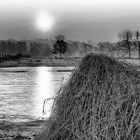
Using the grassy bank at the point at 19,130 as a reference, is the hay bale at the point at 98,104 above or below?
above

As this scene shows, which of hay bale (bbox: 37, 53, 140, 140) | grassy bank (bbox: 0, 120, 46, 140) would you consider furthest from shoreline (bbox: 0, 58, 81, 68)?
hay bale (bbox: 37, 53, 140, 140)

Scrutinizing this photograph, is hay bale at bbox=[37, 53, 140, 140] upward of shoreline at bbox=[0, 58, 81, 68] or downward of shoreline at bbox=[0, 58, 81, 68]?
upward

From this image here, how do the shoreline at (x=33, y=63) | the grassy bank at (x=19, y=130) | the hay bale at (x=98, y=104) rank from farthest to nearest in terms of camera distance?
the shoreline at (x=33, y=63) < the grassy bank at (x=19, y=130) < the hay bale at (x=98, y=104)

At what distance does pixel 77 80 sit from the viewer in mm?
4324

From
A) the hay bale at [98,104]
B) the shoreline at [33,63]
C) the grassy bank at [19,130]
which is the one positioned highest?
the hay bale at [98,104]

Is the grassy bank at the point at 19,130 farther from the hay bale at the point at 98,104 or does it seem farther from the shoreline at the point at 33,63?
the shoreline at the point at 33,63

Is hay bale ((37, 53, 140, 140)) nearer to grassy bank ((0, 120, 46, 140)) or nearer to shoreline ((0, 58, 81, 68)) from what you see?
grassy bank ((0, 120, 46, 140))

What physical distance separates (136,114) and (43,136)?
126 cm

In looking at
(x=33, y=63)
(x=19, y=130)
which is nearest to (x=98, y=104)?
(x=19, y=130)

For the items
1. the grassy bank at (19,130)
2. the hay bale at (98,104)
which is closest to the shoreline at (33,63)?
the grassy bank at (19,130)

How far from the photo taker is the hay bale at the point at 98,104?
388 cm

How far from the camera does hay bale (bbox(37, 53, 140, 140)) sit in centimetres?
388

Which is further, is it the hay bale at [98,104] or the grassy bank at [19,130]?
the grassy bank at [19,130]

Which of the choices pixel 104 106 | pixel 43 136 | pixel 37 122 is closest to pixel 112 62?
pixel 104 106
